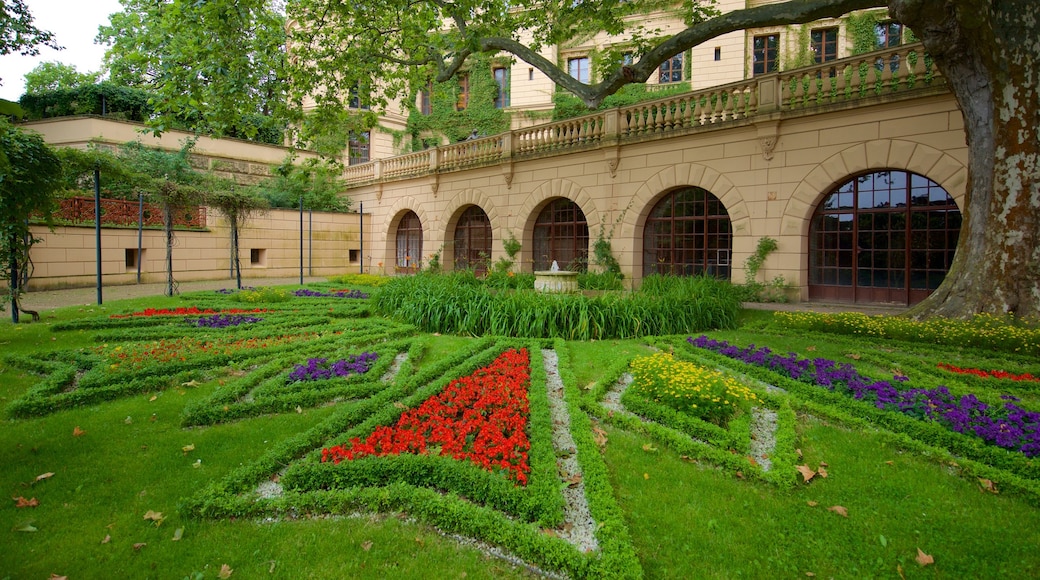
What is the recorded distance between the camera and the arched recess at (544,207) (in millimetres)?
15703

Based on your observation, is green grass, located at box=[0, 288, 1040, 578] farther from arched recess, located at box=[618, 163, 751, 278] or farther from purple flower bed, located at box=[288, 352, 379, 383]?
arched recess, located at box=[618, 163, 751, 278]

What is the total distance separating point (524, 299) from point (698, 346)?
2.76 meters

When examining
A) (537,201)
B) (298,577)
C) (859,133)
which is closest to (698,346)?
(298,577)

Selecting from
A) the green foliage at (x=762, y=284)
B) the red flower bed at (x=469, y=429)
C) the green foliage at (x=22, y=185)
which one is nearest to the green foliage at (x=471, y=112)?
the green foliage at (x=762, y=284)

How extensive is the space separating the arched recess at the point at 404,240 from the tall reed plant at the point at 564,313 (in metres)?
14.2

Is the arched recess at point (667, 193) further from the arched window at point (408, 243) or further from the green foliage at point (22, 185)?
the green foliage at point (22, 185)

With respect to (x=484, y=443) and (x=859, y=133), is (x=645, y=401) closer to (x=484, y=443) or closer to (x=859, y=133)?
(x=484, y=443)

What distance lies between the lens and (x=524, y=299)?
316 inches

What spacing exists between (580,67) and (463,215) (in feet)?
31.4

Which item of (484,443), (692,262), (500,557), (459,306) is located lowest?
(500,557)

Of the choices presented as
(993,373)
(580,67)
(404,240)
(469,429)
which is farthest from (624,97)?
(469,429)

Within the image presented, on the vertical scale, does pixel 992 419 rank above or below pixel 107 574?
above

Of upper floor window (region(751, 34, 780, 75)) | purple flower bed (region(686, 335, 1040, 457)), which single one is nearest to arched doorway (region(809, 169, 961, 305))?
purple flower bed (region(686, 335, 1040, 457))

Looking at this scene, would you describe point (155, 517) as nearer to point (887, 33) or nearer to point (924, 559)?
point (924, 559)
